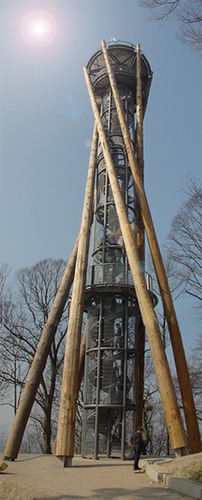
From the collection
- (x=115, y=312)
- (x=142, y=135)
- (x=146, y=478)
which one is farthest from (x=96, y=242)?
(x=146, y=478)

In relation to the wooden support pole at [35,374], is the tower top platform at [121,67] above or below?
above

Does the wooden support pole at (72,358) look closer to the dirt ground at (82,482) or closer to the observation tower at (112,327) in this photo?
the dirt ground at (82,482)

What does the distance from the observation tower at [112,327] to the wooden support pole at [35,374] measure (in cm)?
91

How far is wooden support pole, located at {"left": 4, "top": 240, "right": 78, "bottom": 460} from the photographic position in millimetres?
13141

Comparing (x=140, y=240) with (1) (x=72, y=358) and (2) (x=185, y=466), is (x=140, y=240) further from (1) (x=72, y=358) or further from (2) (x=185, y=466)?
(2) (x=185, y=466)

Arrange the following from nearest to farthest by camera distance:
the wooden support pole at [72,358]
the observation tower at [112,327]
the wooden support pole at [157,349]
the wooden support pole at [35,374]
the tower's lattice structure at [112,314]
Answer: the wooden support pole at [157,349], the wooden support pole at [72,358], the tower's lattice structure at [112,314], the wooden support pole at [35,374], the observation tower at [112,327]

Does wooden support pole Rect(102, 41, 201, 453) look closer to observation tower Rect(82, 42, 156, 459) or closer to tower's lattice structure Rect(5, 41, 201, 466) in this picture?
tower's lattice structure Rect(5, 41, 201, 466)

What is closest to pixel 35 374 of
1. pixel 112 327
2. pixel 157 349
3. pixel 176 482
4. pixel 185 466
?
pixel 112 327

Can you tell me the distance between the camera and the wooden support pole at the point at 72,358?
11.5 m

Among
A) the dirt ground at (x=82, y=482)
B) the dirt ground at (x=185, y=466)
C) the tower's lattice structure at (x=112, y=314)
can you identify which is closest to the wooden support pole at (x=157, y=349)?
the tower's lattice structure at (x=112, y=314)

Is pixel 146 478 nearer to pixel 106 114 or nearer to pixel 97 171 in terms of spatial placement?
pixel 97 171

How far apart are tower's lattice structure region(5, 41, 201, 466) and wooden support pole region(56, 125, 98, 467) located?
0.09 feet

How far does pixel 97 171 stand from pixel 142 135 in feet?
8.34

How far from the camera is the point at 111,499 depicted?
6.74 meters
